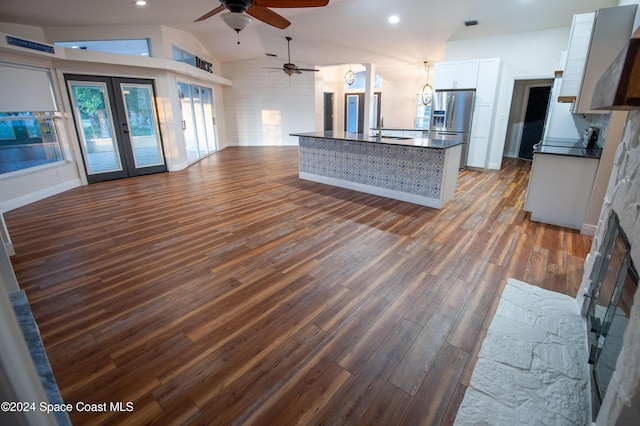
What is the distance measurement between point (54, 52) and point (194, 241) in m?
4.51

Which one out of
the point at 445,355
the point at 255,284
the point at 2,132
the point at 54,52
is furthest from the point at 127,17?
the point at 445,355

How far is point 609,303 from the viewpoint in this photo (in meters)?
1.57

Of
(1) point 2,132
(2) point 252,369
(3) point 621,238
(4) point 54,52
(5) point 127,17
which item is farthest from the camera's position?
(5) point 127,17

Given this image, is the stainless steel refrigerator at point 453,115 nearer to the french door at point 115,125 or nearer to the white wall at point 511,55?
the white wall at point 511,55

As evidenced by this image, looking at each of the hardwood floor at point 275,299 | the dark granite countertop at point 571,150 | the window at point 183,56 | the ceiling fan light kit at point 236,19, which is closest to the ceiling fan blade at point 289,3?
the ceiling fan light kit at point 236,19

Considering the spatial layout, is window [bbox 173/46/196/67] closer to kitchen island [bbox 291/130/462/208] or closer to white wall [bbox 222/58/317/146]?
white wall [bbox 222/58/317/146]

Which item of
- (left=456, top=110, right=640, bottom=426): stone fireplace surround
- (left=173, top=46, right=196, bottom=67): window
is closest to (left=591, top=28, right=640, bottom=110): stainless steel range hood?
(left=456, top=110, right=640, bottom=426): stone fireplace surround

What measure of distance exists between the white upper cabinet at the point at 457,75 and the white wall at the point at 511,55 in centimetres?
30

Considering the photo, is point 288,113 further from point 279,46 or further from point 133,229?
point 133,229

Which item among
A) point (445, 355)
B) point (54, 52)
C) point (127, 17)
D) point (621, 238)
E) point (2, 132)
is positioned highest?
point (127, 17)

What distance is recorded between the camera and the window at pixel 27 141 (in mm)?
4664

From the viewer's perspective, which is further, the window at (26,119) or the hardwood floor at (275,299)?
the window at (26,119)

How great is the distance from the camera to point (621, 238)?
1.50m

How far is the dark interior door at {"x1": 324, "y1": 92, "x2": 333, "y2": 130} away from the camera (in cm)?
1340
